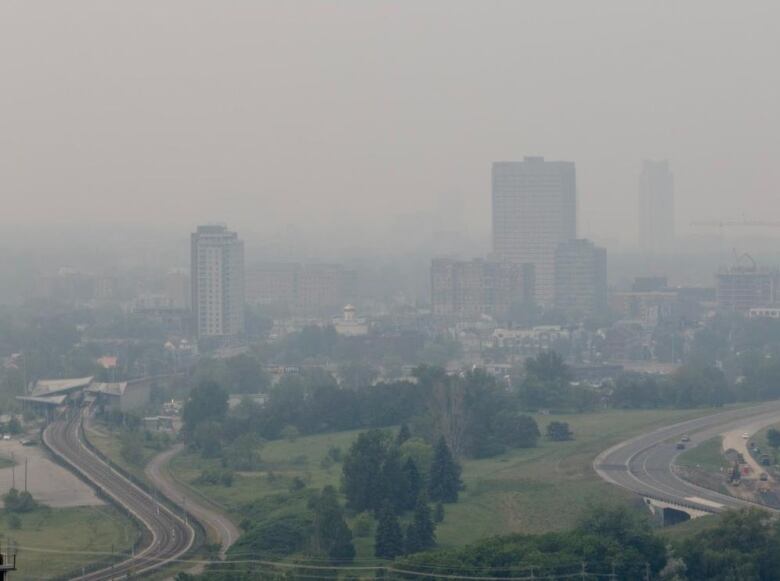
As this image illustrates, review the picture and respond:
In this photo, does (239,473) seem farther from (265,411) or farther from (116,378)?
(116,378)

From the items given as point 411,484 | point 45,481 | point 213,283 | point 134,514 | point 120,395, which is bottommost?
point 134,514

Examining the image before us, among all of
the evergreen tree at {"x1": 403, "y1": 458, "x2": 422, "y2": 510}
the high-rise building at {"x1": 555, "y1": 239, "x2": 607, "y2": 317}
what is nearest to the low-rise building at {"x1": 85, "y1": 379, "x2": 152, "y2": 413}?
the evergreen tree at {"x1": 403, "y1": 458, "x2": 422, "y2": 510}

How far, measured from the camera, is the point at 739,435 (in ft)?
93.5

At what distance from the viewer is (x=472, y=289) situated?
65125 mm

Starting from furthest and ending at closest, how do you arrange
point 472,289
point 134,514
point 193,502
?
point 472,289, point 193,502, point 134,514

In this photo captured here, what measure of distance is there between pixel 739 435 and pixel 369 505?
30.8 feet

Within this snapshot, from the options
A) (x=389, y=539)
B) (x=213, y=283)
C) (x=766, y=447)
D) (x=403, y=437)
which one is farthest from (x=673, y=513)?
(x=213, y=283)

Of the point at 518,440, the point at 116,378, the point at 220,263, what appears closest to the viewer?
the point at 518,440

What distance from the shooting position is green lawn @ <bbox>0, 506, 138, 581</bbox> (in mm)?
18703

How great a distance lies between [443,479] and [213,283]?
112 ft

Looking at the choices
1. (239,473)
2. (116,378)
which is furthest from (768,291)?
(239,473)

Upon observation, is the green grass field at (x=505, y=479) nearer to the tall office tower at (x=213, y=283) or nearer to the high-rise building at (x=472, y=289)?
the tall office tower at (x=213, y=283)

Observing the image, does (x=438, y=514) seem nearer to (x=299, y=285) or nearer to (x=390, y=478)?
(x=390, y=478)

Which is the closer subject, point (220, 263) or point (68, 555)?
point (68, 555)
